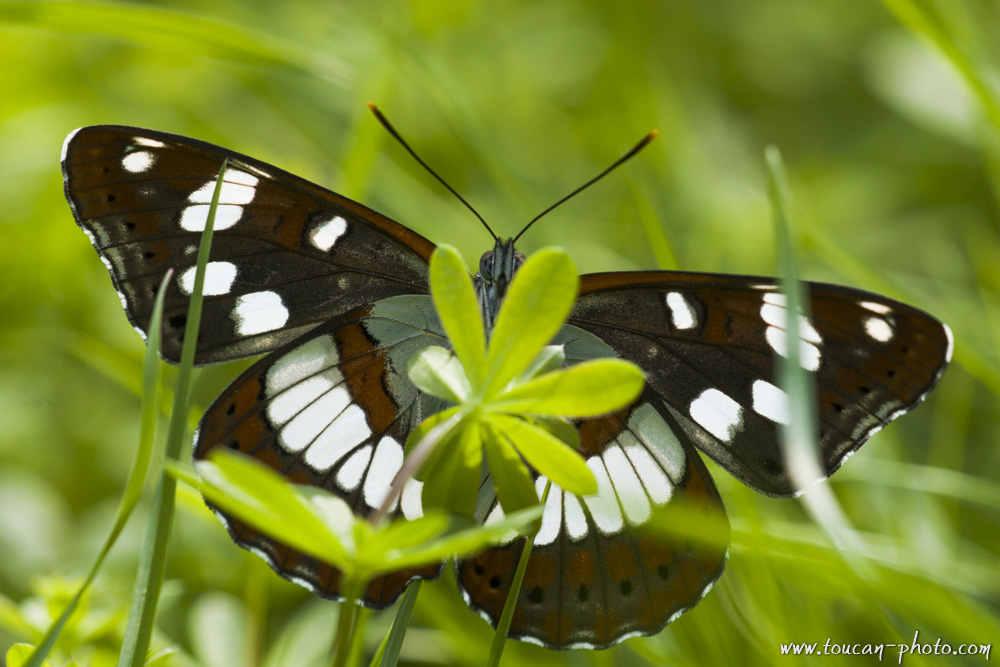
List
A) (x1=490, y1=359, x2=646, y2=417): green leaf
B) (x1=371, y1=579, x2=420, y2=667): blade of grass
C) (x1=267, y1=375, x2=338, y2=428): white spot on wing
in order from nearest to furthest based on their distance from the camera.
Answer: (x1=490, y1=359, x2=646, y2=417): green leaf → (x1=371, y1=579, x2=420, y2=667): blade of grass → (x1=267, y1=375, x2=338, y2=428): white spot on wing

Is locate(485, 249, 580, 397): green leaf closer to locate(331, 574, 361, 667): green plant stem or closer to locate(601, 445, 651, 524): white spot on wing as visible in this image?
locate(331, 574, 361, 667): green plant stem

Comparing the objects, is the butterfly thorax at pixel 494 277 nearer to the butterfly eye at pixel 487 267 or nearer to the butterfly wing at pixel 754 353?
the butterfly eye at pixel 487 267

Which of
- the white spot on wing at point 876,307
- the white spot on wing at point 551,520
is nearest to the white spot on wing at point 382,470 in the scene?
the white spot on wing at point 551,520

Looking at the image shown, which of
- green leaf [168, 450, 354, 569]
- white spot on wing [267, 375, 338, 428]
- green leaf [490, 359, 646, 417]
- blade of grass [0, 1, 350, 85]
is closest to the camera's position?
green leaf [168, 450, 354, 569]

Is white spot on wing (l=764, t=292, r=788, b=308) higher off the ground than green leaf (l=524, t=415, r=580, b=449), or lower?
higher

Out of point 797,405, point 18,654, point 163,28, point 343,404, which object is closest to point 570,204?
point 163,28

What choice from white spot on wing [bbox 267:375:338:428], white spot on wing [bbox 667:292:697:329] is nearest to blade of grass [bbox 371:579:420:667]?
white spot on wing [bbox 267:375:338:428]

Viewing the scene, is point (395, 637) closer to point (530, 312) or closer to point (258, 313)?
point (530, 312)

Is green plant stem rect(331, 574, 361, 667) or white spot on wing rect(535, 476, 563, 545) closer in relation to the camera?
green plant stem rect(331, 574, 361, 667)
